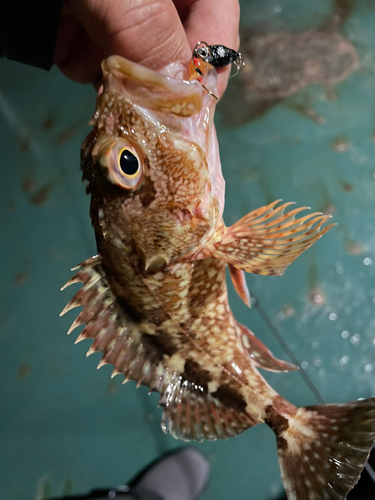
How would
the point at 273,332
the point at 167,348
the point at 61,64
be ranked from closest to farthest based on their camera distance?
the point at 167,348 → the point at 61,64 → the point at 273,332

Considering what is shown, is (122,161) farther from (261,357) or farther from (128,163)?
(261,357)

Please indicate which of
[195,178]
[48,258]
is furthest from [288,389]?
[48,258]

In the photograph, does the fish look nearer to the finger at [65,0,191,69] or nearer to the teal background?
the finger at [65,0,191,69]

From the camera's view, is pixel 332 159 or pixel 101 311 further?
pixel 332 159

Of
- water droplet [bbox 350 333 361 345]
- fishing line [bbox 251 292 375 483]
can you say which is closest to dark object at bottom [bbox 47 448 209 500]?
fishing line [bbox 251 292 375 483]

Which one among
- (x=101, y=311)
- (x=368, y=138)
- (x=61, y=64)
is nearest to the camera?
(x=101, y=311)

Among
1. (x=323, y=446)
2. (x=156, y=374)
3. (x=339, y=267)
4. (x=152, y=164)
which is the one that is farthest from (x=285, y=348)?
(x=152, y=164)

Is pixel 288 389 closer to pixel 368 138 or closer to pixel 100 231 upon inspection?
pixel 100 231
